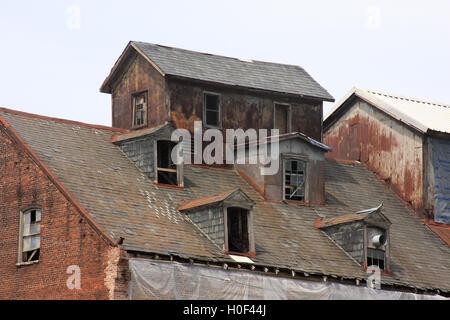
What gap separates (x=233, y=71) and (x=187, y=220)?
31.9 ft

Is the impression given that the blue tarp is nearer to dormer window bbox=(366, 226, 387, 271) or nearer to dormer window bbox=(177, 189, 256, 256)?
dormer window bbox=(366, 226, 387, 271)

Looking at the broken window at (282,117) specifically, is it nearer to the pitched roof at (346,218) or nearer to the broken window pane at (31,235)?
the pitched roof at (346,218)

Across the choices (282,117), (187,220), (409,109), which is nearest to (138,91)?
(282,117)

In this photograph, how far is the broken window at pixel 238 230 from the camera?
1448 inches

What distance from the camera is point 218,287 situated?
34.5m

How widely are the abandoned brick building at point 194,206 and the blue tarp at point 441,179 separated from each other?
1404mm

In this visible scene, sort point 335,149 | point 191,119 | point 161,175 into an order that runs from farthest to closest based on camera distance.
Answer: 1. point 335,149
2. point 191,119
3. point 161,175

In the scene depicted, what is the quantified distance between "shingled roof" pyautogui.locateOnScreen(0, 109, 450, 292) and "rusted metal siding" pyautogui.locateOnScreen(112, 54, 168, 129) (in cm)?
186

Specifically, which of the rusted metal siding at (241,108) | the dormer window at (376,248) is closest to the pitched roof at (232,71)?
the rusted metal siding at (241,108)

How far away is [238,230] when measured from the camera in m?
37.1

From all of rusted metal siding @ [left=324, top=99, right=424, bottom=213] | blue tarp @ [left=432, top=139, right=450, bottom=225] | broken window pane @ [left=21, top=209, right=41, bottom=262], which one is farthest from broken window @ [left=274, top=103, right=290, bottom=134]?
broken window pane @ [left=21, top=209, right=41, bottom=262]

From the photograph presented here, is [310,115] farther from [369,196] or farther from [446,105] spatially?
[446,105]

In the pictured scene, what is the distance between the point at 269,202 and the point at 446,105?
13.9m

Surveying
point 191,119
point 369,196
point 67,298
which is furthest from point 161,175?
point 369,196
